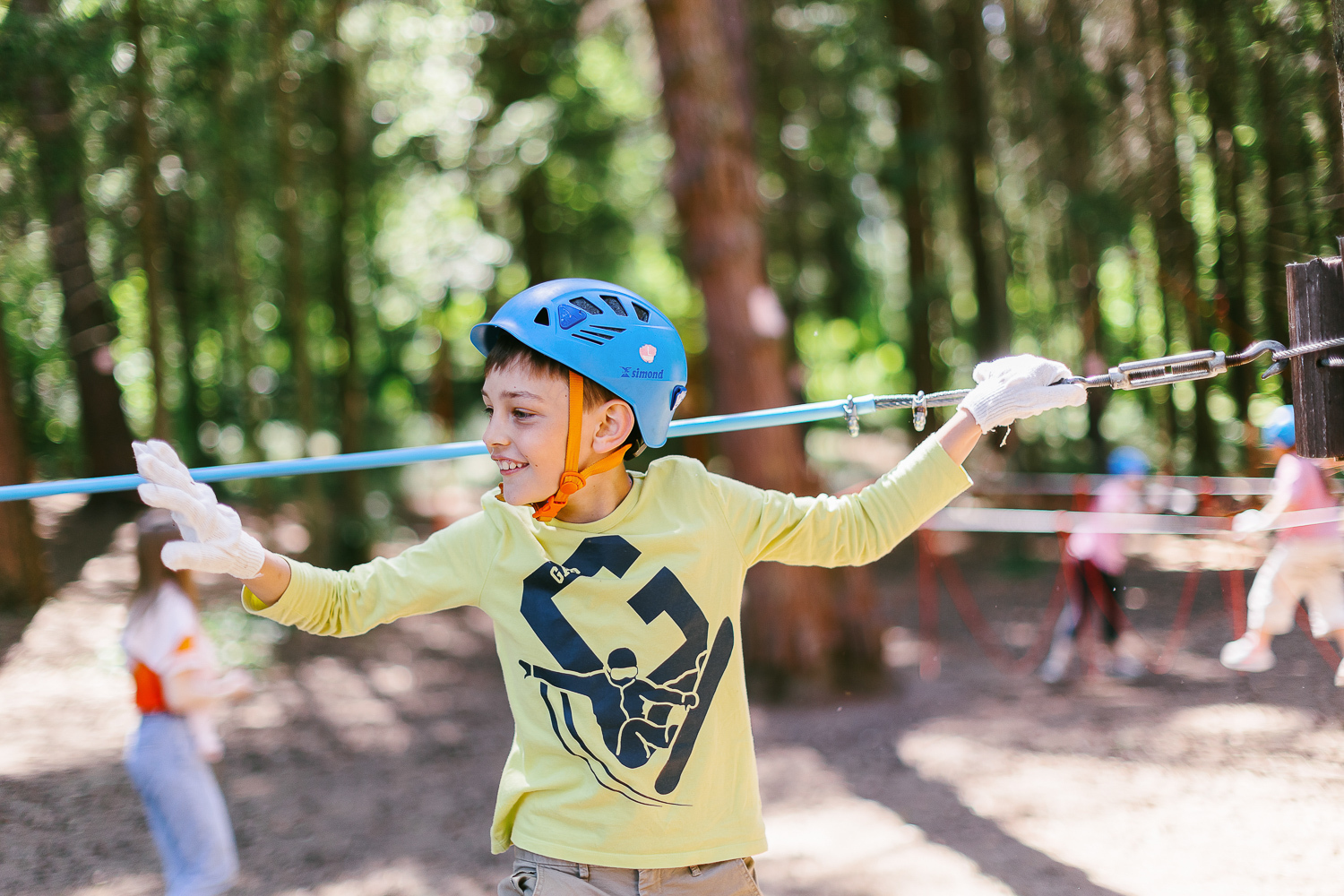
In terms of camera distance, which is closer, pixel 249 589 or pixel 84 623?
pixel 249 589

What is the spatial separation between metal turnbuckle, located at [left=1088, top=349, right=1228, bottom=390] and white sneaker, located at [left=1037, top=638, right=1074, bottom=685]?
22.0 feet

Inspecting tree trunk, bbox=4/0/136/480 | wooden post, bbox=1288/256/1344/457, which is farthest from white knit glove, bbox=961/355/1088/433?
tree trunk, bbox=4/0/136/480

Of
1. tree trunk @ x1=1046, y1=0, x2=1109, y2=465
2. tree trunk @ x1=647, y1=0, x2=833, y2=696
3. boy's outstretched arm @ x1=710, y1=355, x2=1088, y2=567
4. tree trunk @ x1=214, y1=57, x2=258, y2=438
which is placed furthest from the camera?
tree trunk @ x1=1046, y1=0, x2=1109, y2=465

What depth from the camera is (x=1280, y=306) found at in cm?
678

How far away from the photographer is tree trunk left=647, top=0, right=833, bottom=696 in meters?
8.50

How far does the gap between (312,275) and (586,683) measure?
14692 millimetres

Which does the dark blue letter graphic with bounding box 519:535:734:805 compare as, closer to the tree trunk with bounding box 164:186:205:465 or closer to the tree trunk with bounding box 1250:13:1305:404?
the tree trunk with bounding box 1250:13:1305:404

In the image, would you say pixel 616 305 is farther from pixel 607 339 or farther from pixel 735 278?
pixel 735 278

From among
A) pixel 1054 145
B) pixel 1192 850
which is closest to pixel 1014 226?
pixel 1054 145

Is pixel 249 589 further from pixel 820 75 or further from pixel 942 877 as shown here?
pixel 820 75

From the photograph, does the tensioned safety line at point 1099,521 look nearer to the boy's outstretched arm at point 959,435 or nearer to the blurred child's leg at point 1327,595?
the blurred child's leg at point 1327,595

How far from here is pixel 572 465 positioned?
2299mm

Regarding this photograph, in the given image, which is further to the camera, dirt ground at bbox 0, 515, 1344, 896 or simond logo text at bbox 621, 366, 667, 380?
dirt ground at bbox 0, 515, 1344, 896

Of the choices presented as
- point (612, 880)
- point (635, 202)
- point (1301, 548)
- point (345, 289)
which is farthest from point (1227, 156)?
point (635, 202)
